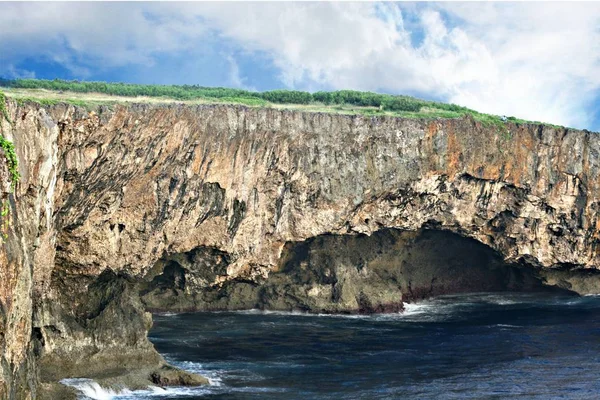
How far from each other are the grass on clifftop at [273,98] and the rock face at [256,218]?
11.9ft

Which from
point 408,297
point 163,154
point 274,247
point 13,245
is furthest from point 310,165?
point 13,245

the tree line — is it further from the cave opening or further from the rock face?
the cave opening

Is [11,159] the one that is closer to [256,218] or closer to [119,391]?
[119,391]

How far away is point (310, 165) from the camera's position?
39.8 m

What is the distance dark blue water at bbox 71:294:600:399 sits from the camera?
96.3 feet

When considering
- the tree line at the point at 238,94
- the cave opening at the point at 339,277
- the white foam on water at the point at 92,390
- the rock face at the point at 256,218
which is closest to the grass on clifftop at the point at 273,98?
the tree line at the point at 238,94

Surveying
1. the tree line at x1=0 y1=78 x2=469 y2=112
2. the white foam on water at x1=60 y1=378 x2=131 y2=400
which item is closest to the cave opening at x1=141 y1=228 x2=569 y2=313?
the tree line at x1=0 y1=78 x2=469 y2=112

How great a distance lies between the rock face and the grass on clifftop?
3.64m

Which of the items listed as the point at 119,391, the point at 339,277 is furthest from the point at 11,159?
the point at 339,277

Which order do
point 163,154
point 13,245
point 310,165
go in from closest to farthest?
1. point 13,245
2. point 163,154
3. point 310,165

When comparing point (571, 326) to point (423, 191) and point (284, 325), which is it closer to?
point (423, 191)

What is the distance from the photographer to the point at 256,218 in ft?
Answer: 128

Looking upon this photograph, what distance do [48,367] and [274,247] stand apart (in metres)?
15.3

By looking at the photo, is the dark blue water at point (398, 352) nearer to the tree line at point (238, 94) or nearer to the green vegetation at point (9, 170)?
the green vegetation at point (9, 170)
